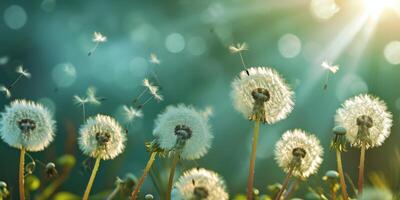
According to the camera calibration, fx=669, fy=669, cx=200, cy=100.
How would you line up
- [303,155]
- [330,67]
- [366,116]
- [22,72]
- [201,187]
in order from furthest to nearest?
[366,116] → [303,155] → [22,72] → [330,67] → [201,187]

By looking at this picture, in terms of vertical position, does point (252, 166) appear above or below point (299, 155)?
below

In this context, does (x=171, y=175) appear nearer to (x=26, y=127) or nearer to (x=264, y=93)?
(x=264, y=93)

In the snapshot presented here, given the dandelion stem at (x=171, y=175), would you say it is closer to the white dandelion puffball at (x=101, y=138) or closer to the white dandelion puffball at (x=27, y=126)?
the white dandelion puffball at (x=101, y=138)

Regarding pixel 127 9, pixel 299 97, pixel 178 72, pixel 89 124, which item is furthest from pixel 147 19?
pixel 89 124

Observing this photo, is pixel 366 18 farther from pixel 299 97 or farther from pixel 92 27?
pixel 92 27

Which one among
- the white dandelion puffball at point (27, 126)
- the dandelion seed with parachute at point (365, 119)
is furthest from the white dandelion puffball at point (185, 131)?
the dandelion seed with parachute at point (365, 119)

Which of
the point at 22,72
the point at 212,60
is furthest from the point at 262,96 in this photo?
the point at 212,60
